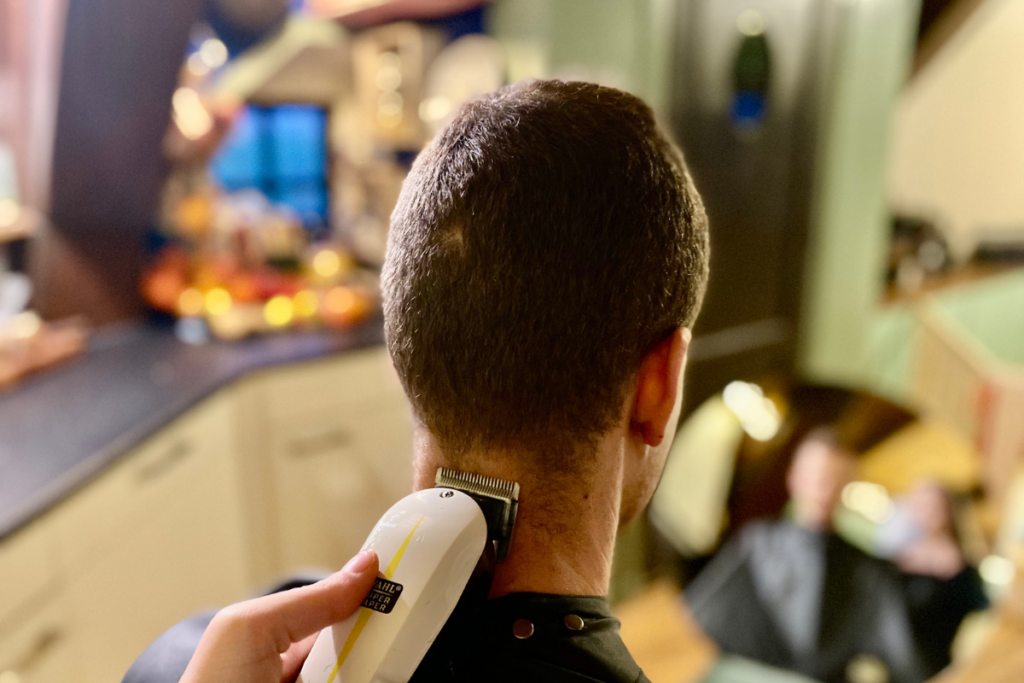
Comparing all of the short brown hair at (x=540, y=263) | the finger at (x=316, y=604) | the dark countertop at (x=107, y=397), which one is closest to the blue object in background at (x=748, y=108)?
the dark countertop at (x=107, y=397)

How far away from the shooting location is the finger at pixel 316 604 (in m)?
0.52

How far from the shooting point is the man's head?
1925 mm

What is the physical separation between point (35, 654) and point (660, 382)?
1.14 m

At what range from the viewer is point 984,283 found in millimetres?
3420

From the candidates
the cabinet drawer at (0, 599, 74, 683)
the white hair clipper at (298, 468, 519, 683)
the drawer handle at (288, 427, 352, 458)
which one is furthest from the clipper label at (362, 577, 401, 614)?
the drawer handle at (288, 427, 352, 458)

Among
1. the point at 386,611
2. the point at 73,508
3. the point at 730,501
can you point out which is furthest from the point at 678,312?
the point at 730,501

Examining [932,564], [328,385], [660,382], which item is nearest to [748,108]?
[932,564]

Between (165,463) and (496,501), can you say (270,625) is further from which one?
(165,463)

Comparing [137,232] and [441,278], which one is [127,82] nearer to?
[137,232]

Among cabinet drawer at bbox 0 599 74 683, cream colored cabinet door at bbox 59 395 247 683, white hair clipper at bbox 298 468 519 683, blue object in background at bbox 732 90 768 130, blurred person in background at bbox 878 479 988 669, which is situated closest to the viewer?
white hair clipper at bbox 298 468 519 683

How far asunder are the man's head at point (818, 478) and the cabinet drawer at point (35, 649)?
5.60 feet

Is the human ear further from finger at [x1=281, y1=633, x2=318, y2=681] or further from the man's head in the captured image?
the man's head

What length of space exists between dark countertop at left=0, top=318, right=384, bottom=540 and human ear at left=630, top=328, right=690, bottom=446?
1.04m

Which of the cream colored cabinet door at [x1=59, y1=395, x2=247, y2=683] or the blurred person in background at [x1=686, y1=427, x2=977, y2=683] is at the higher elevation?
the cream colored cabinet door at [x1=59, y1=395, x2=247, y2=683]
